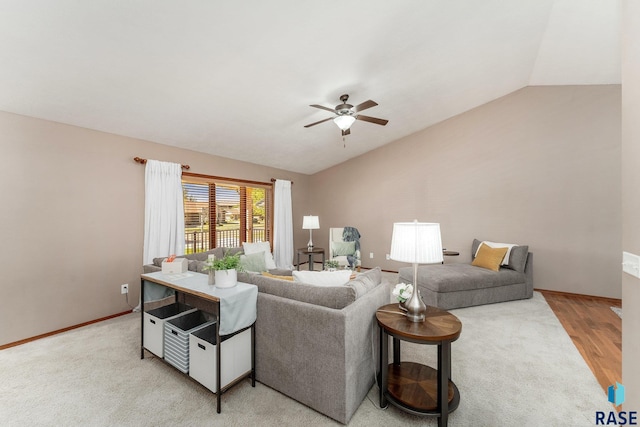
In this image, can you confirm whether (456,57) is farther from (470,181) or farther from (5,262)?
(5,262)

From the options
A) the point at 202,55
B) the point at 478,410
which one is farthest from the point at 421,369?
the point at 202,55

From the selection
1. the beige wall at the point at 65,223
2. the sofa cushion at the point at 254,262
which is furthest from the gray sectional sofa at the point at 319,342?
the beige wall at the point at 65,223

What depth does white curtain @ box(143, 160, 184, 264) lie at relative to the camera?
362 centimetres

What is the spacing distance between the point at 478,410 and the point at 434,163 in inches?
173

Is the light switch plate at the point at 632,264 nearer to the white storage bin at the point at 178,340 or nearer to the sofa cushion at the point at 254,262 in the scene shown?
the white storage bin at the point at 178,340

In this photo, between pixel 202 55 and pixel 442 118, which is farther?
pixel 442 118

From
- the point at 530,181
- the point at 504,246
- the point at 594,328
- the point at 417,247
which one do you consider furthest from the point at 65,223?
the point at 530,181

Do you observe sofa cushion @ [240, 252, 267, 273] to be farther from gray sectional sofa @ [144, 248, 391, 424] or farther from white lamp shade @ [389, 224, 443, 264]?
white lamp shade @ [389, 224, 443, 264]

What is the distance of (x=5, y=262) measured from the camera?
2629 mm

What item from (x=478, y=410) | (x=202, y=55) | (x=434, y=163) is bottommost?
(x=478, y=410)

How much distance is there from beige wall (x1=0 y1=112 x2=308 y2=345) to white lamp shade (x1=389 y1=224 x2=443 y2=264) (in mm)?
3582

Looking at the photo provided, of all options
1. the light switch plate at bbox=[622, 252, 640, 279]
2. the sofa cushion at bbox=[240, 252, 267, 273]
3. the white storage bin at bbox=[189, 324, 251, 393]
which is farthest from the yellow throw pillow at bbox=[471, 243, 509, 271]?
the white storage bin at bbox=[189, 324, 251, 393]

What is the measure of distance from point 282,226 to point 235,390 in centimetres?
405

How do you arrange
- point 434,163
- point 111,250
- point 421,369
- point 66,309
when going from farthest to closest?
point 434,163 < point 111,250 < point 66,309 < point 421,369
